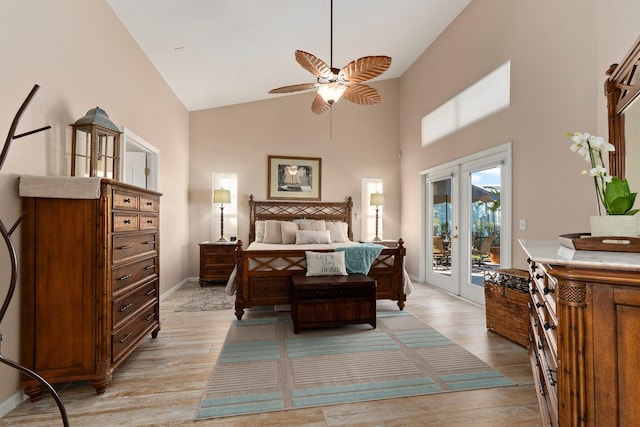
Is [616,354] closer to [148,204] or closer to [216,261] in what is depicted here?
[148,204]

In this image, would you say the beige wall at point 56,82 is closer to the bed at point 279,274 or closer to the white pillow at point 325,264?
the bed at point 279,274

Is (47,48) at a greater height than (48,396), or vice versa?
(47,48)

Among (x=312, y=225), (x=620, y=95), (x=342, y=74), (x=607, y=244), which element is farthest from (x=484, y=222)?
(x=607, y=244)

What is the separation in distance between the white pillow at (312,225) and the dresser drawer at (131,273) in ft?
9.11

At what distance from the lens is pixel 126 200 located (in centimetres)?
230

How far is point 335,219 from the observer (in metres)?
6.02

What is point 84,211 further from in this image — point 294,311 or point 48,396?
point 294,311

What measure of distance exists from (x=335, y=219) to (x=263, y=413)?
437 cm

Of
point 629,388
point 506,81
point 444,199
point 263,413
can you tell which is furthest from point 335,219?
point 629,388

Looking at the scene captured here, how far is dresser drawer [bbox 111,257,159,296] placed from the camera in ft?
7.06

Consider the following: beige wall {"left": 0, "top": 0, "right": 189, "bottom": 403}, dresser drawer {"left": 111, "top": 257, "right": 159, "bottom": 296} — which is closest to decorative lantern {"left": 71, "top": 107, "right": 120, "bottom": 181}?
beige wall {"left": 0, "top": 0, "right": 189, "bottom": 403}

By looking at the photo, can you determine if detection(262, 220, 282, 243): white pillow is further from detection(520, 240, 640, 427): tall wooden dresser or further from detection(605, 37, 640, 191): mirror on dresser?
detection(520, 240, 640, 427): tall wooden dresser

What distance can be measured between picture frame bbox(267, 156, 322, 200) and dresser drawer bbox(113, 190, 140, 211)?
3.45 meters

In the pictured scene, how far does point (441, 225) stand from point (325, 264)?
8.47 ft
